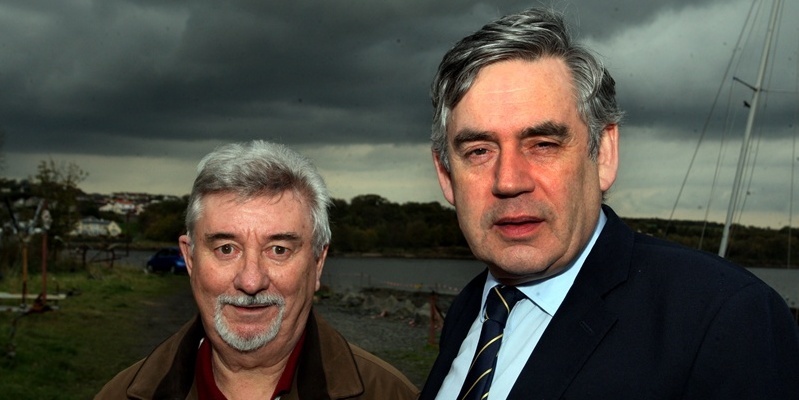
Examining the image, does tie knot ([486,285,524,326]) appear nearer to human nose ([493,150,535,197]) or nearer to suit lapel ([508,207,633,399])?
suit lapel ([508,207,633,399])

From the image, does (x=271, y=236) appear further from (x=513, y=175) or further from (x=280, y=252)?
(x=513, y=175)

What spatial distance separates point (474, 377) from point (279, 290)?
99 centimetres

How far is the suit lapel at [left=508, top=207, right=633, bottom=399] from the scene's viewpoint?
205 cm

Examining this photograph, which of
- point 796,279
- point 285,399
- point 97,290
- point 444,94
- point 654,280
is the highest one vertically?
point 444,94

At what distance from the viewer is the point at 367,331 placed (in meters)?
24.4

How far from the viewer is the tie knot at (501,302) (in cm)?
236

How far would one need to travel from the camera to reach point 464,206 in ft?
7.53

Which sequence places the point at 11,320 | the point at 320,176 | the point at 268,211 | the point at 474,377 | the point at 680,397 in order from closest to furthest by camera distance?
the point at 680,397 < the point at 474,377 < the point at 268,211 < the point at 320,176 < the point at 11,320

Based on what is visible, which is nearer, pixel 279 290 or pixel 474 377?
pixel 474 377

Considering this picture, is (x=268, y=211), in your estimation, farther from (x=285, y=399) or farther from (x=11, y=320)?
(x=11, y=320)

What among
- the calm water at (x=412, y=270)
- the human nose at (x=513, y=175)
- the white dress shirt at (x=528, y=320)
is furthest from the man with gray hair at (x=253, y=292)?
the calm water at (x=412, y=270)

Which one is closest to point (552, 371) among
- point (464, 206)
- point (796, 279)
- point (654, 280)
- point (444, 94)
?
point (654, 280)

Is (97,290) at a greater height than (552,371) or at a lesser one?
lesser

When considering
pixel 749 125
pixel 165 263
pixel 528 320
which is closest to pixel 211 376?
pixel 528 320
